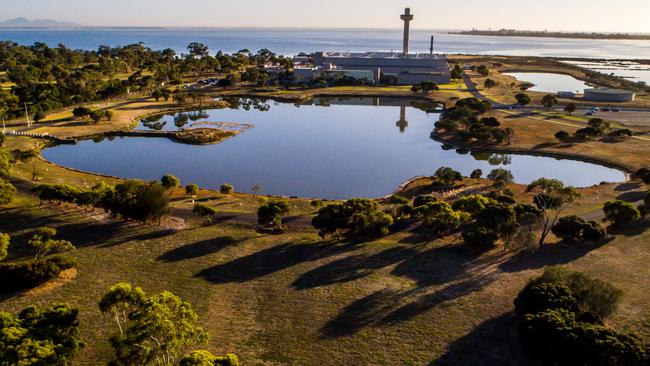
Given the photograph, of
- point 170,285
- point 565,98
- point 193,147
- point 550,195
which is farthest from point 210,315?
point 565,98

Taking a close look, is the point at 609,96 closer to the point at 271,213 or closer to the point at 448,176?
the point at 448,176

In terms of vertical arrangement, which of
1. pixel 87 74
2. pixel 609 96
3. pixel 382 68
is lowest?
pixel 609 96

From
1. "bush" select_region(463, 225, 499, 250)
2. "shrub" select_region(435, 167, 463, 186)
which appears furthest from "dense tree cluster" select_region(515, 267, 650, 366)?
"shrub" select_region(435, 167, 463, 186)

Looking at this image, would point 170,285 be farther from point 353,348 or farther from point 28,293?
point 353,348

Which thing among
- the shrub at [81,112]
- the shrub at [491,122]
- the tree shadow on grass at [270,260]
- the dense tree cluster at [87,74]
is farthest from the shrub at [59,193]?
the shrub at [491,122]

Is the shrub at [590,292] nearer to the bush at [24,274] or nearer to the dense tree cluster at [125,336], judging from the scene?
the dense tree cluster at [125,336]

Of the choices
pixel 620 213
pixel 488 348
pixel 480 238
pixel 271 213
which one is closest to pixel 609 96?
pixel 620 213

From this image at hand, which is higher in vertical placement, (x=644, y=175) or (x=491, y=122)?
(x=491, y=122)

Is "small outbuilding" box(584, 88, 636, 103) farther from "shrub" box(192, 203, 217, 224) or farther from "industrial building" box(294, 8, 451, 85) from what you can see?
"shrub" box(192, 203, 217, 224)
